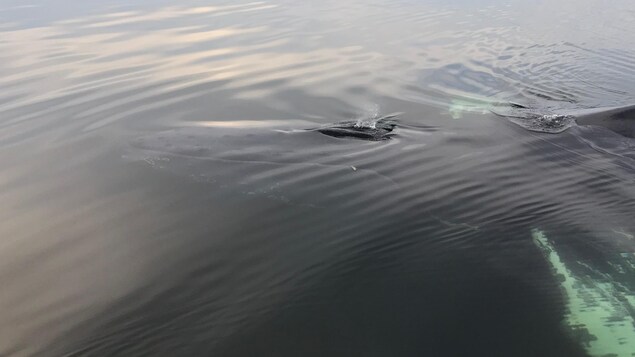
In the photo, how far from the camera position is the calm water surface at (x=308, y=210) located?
5.37 meters

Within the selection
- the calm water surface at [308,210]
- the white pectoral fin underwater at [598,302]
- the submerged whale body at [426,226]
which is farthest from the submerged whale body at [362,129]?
the white pectoral fin underwater at [598,302]

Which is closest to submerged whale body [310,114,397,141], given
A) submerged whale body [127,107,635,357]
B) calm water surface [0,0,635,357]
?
submerged whale body [127,107,635,357]

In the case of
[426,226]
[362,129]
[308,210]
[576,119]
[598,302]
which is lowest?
[598,302]

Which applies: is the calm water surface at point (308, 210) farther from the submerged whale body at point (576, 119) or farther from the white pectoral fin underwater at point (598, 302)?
the submerged whale body at point (576, 119)

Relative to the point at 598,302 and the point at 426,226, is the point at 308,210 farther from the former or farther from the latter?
the point at 598,302

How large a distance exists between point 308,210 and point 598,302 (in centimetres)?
395

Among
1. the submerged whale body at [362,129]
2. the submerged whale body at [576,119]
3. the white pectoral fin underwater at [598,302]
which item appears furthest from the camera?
the submerged whale body at [576,119]

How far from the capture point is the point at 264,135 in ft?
33.3

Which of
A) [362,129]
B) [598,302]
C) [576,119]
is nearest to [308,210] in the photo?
[362,129]

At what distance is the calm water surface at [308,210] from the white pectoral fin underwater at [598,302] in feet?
0.08

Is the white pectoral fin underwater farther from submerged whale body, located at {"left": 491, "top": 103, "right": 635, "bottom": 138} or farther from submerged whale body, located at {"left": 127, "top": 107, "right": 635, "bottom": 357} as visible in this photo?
submerged whale body, located at {"left": 491, "top": 103, "right": 635, "bottom": 138}

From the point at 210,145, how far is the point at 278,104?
3172 mm

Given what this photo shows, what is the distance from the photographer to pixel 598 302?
5.73 metres

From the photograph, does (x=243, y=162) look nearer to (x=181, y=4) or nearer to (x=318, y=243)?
(x=318, y=243)
